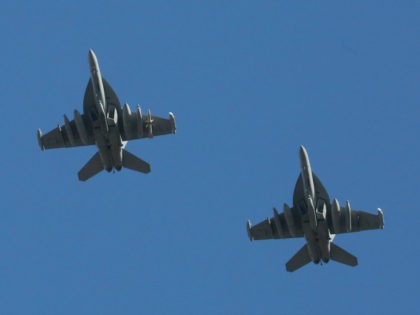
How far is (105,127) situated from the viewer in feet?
344

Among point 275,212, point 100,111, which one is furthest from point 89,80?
point 275,212

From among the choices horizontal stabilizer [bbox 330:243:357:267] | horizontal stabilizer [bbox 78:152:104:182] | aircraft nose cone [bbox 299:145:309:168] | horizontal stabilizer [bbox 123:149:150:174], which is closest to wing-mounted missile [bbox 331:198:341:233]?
horizontal stabilizer [bbox 330:243:357:267]

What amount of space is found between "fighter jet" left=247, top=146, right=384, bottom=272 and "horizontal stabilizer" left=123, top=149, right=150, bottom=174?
965 cm

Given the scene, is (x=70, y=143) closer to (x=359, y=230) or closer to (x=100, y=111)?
(x=100, y=111)

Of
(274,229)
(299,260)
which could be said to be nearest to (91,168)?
(274,229)

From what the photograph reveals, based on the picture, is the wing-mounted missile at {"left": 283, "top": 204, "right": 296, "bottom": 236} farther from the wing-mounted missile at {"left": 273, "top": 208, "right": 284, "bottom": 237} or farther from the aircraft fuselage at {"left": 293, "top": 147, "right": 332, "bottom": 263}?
the wing-mounted missile at {"left": 273, "top": 208, "right": 284, "bottom": 237}

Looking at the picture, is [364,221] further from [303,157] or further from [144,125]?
[144,125]

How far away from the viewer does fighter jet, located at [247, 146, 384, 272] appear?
10338 centimetres

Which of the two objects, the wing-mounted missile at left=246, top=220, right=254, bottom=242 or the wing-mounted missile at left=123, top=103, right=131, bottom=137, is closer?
the wing-mounted missile at left=123, top=103, right=131, bottom=137

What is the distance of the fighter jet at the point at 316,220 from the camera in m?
103

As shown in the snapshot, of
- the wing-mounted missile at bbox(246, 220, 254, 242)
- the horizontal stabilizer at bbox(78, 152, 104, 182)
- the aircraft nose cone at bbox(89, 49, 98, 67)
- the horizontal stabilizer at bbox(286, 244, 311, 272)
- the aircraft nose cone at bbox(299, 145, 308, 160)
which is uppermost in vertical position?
the aircraft nose cone at bbox(89, 49, 98, 67)

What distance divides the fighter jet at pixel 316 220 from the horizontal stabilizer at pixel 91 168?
12.9m

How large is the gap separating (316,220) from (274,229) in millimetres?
5780

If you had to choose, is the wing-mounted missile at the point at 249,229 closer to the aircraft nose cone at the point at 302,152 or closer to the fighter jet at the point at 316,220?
the fighter jet at the point at 316,220
